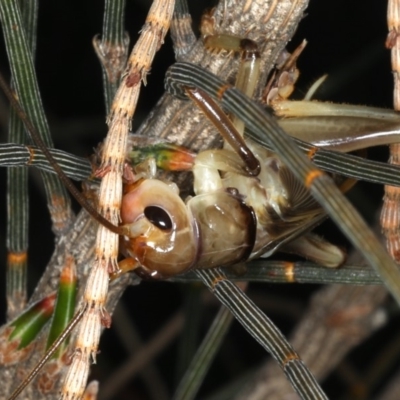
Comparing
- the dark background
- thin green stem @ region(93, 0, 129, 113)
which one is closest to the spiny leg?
thin green stem @ region(93, 0, 129, 113)

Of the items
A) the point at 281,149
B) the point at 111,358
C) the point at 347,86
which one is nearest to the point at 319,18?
the point at 347,86

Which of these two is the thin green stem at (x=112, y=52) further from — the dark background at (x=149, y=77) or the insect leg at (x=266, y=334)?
the dark background at (x=149, y=77)

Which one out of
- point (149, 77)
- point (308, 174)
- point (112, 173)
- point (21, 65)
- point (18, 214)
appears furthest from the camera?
point (149, 77)

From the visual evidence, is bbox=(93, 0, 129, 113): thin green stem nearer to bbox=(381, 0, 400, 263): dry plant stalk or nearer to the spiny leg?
the spiny leg

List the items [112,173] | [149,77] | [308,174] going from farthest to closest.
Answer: [149,77]
[112,173]
[308,174]

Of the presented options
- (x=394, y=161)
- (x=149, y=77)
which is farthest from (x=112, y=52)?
(x=149, y=77)

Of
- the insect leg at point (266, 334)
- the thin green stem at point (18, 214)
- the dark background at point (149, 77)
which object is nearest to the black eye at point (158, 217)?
the insect leg at point (266, 334)

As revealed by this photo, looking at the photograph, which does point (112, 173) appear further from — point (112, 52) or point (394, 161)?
point (394, 161)

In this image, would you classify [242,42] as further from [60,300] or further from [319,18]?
[319,18]
